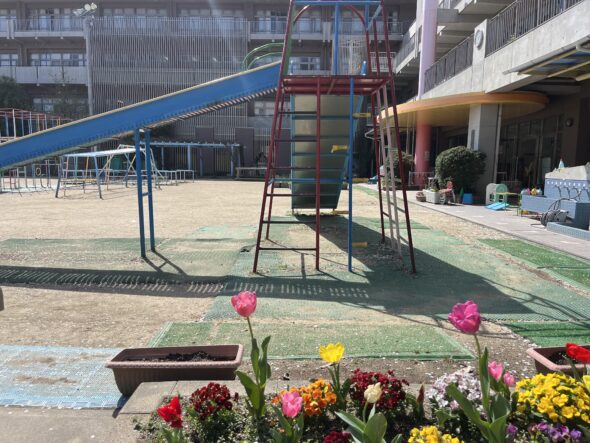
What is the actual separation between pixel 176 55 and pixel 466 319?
135 feet

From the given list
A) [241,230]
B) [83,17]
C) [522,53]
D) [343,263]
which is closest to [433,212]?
[522,53]

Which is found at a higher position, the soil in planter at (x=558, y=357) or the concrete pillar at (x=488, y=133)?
the concrete pillar at (x=488, y=133)

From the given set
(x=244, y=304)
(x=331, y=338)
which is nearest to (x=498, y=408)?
(x=244, y=304)

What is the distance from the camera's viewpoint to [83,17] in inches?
1543

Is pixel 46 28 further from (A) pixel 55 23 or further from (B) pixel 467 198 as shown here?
(B) pixel 467 198

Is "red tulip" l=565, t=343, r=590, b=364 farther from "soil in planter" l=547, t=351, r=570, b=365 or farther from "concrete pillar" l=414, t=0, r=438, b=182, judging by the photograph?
"concrete pillar" l=414, t=0, r=438, b=182

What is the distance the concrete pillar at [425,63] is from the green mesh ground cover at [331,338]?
63.2 feet

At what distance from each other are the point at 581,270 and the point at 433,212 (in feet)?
23.2

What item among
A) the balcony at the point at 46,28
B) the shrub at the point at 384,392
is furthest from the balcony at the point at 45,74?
the shrub at the point at 384,392

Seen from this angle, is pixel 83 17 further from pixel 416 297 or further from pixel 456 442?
pixel 456 442

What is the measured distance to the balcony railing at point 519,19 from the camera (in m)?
12.1

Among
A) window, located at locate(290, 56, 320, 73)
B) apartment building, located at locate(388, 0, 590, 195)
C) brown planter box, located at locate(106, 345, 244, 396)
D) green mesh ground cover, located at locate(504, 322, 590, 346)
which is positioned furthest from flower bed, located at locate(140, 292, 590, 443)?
window, located at locate(290, 56, 320, 73)

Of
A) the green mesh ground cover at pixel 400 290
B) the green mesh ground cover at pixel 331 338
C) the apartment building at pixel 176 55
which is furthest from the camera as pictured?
the apartment building at pixel 176 55

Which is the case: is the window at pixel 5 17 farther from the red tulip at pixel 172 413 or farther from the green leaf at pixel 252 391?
the red tulip at pixel 172 413
